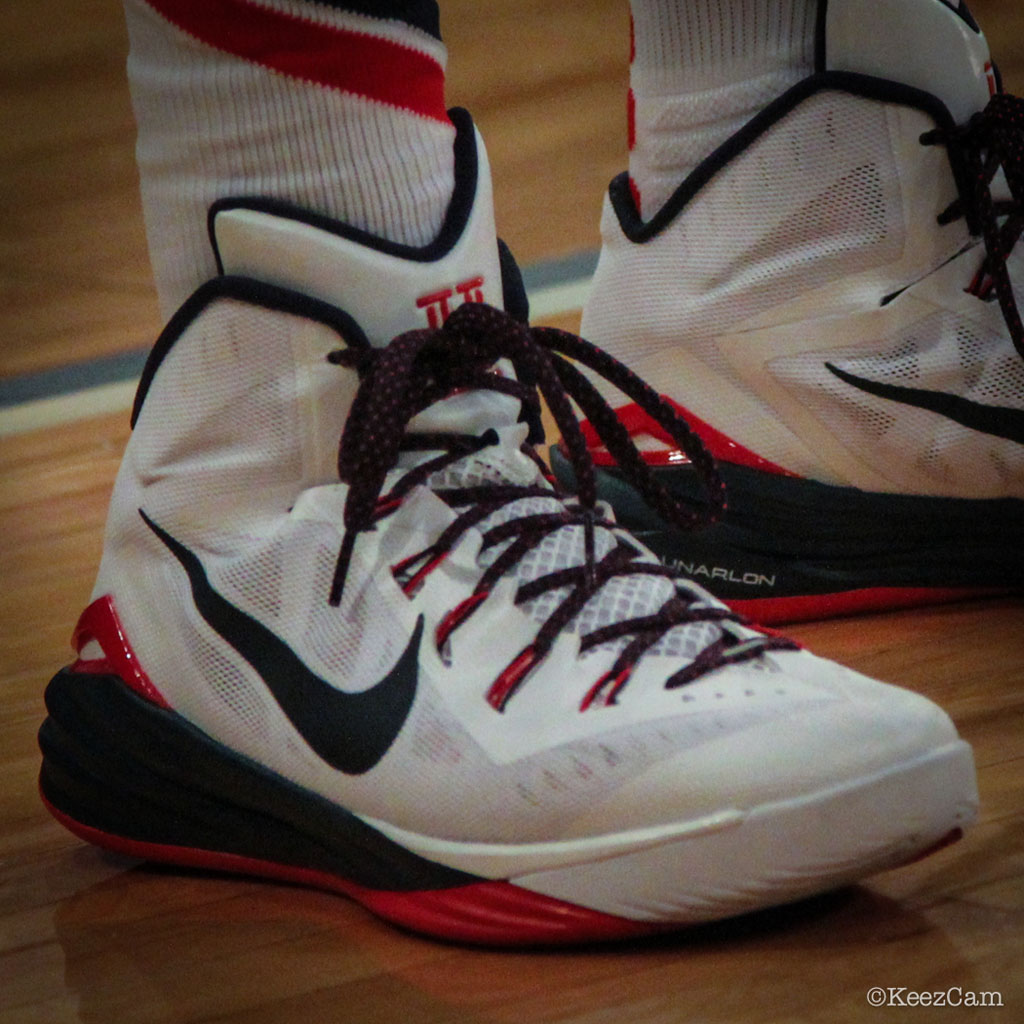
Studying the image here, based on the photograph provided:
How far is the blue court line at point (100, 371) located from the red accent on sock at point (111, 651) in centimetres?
108

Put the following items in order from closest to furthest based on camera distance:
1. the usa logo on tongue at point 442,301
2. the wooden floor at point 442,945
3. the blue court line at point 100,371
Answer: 1. the wooden floor at point 442,945
2. the usa logo on tongue at point 442,301
3. the blue court line at point 100,371

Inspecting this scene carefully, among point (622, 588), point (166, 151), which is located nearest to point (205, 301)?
point (166, 151)

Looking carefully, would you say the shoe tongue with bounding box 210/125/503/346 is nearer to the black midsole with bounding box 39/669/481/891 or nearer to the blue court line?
the black midsole with bounding box 39/669/481/891

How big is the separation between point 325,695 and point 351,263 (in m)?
0.16

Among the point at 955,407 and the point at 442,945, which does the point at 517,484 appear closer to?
the point at 442,945

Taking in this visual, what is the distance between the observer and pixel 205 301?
1.69 ft

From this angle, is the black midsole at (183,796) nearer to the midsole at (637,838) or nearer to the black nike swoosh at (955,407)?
the midsole at (637,838)

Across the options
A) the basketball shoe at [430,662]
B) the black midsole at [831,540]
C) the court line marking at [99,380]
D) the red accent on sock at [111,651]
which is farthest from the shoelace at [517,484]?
the court line marking at [99,380]

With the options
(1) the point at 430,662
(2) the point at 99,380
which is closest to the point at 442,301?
(1) the point at 430,662

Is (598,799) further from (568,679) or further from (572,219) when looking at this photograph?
(572,219)

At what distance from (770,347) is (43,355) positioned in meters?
1.29

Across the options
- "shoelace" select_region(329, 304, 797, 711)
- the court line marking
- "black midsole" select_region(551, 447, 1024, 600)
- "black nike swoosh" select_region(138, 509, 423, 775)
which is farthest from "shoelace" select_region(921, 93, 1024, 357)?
the court line marking

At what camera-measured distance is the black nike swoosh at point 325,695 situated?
0.48 metres

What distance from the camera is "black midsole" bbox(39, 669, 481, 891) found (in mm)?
488
